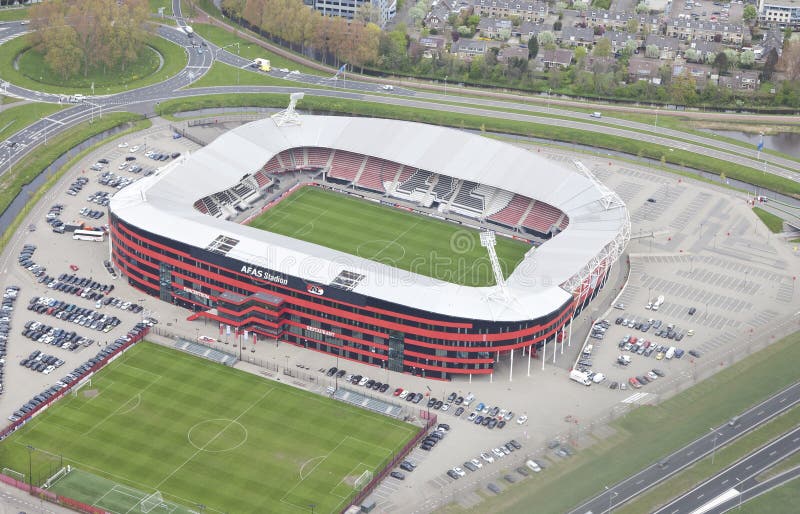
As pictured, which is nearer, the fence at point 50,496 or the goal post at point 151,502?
the fence at point 50,496

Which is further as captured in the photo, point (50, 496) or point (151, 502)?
point (50, 496)

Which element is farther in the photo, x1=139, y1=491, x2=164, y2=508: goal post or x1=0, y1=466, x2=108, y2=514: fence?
x1=139, y1=491, x2=164, y2=508: goal post

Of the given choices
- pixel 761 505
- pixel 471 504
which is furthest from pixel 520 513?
pixel 761 505

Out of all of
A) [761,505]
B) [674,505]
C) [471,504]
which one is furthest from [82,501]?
[761,505]

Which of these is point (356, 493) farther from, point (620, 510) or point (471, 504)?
point (620, 510)

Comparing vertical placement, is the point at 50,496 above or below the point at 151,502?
below

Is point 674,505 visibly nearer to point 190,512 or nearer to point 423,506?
point 423,506
